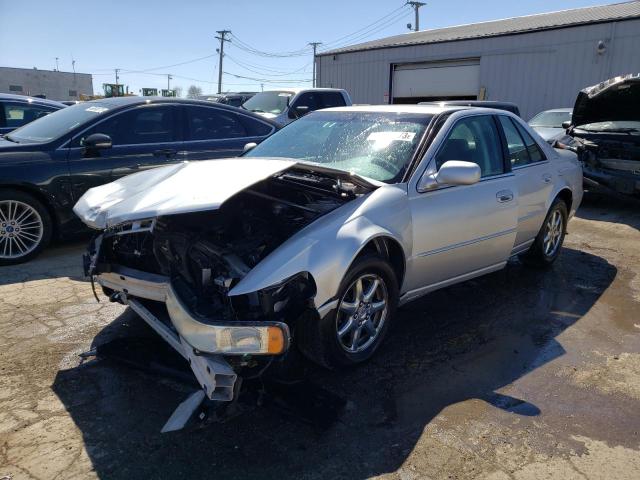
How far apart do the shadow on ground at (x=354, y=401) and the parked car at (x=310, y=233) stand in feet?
0.95

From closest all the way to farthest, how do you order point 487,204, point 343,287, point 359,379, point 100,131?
point 343,287 → point 359,379 → point 487,204 → point 100,131

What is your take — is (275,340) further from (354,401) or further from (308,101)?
(308,101)

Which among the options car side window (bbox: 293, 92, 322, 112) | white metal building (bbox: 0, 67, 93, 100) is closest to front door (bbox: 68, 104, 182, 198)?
car side window (bbox: 293, 92, 322, 112)

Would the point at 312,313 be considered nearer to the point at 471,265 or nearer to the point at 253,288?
the point at 253,288

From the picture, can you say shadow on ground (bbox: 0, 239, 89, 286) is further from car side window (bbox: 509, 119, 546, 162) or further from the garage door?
the garage door

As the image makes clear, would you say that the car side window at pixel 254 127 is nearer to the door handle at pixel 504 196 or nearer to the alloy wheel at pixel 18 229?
the alloy wheel at pixel 18 229

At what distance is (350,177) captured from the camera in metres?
3.30

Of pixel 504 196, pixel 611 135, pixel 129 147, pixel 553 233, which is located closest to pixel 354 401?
pixel 504 196

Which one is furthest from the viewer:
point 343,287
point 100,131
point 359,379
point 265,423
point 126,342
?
point 100,131

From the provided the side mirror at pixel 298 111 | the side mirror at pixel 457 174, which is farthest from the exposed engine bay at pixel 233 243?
the side mirror at pixel 298 111

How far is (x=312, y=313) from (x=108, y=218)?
1.25 meters

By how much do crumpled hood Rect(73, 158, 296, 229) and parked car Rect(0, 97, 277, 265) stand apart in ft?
7.28

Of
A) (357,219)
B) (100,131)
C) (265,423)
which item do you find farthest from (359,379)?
(100,131)

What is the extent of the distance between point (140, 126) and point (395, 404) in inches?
184
